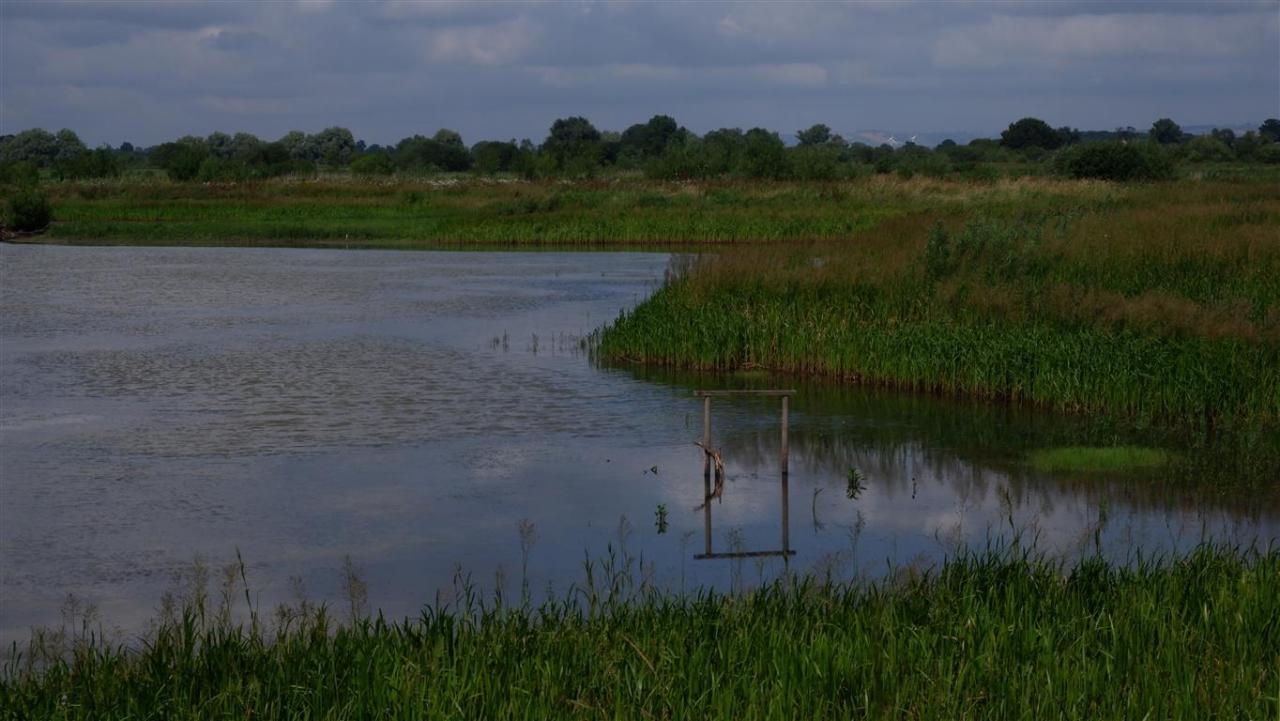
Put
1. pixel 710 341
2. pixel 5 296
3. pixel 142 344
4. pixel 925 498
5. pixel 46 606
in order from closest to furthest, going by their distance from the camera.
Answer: pixel 46 606 < pixel 925 498 < pixel 710 341 < pixel 142 344 < pixel 5 296

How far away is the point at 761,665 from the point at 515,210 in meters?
55.6

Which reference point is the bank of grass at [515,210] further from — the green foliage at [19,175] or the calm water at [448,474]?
the calm water at [448,474]

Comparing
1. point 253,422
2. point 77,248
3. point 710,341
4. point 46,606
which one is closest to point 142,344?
point 253,422

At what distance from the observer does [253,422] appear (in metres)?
19.4

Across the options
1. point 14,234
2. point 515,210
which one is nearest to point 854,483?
point 515,210

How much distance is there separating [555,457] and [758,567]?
5.20 metres

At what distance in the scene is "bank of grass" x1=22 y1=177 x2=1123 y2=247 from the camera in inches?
2176

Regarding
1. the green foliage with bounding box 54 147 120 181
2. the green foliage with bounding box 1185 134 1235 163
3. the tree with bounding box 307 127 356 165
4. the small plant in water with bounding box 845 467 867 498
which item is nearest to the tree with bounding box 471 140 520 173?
the tree with bounding box 307 127 356 165

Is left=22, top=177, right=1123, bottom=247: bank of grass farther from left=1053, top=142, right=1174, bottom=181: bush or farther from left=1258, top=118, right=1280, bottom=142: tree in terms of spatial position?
left=1258, top=118, right=1280, bottom=142: tree

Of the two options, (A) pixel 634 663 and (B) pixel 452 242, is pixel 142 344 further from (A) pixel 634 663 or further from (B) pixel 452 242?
(B) pixel 452 242

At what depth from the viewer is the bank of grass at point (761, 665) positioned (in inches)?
307

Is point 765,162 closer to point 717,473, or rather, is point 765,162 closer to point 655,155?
point 655,155

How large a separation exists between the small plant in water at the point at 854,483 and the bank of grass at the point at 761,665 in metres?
5.78

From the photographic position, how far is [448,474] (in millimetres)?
16422
